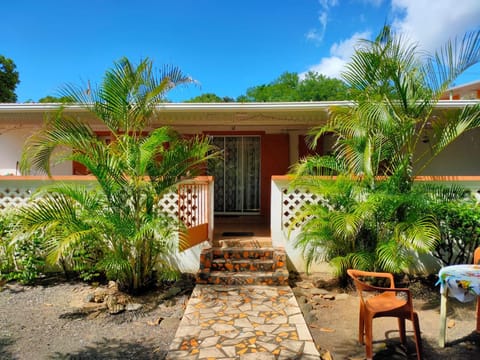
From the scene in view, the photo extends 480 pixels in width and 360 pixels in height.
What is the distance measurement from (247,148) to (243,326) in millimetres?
5865

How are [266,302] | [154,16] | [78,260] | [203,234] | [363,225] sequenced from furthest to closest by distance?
[154,16], [203,234], [78,260], [363,225], [266,302]

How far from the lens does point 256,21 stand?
59.8 feet

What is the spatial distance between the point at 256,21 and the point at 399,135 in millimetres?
15810

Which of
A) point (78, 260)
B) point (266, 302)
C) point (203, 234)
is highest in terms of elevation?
point (203, 234)

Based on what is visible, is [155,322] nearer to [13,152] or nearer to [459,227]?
[459,227]

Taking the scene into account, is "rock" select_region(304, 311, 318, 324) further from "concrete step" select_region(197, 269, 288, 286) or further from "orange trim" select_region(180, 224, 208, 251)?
"orange trim" select_region(180, 224, 208, 251)

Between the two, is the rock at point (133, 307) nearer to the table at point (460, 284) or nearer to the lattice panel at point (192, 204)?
the lattice panel at point (192, 204)

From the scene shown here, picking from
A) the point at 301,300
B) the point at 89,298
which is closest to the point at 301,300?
the point at 301,300

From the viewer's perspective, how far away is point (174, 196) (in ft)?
19.4

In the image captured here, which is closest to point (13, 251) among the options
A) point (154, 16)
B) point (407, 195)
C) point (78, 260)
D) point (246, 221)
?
point (78, 260)

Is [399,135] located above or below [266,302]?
above

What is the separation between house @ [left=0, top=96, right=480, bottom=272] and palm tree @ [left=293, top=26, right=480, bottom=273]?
2.48 metres

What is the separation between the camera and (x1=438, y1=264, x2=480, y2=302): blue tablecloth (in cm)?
321

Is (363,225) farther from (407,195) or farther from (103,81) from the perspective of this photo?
(103,81)
